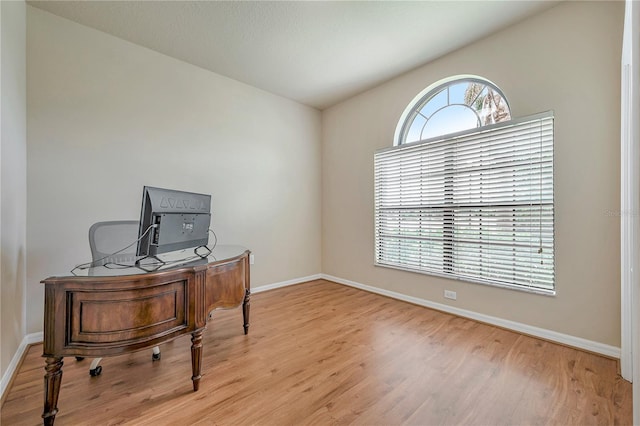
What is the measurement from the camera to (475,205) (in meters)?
2.75

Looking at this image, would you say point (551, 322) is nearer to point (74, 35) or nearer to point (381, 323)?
point (381, 323)

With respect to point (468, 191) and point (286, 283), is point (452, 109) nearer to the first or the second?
point (468, 191)

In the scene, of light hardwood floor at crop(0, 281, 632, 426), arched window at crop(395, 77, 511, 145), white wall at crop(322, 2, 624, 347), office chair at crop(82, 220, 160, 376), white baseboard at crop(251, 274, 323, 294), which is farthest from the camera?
white baseboard at crop(251, 274, 323, 294)

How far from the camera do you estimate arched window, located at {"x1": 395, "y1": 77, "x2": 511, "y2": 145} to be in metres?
2.75

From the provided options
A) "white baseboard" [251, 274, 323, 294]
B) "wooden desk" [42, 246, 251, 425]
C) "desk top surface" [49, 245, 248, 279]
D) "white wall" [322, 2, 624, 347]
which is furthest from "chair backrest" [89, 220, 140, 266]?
"white wall" [322, 2, 624, 347]

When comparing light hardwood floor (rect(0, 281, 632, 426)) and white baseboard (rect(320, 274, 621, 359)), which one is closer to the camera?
light hardwood floor (rect(0, 281, 632, 426))

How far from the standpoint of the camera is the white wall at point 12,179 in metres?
1.70

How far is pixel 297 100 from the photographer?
421 cm

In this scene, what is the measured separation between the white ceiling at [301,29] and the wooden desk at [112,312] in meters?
2.34

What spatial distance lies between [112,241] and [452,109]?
3692 mm

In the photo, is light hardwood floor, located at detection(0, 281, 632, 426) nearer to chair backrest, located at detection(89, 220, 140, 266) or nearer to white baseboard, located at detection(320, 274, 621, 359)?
white baseboard, located at detection(320, 274, 621, 359)

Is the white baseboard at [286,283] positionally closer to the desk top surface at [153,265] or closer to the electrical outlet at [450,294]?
the desk top surface at [153,265]

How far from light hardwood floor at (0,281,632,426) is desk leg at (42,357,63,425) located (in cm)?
13

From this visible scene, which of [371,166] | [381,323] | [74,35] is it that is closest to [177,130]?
[74,35]
